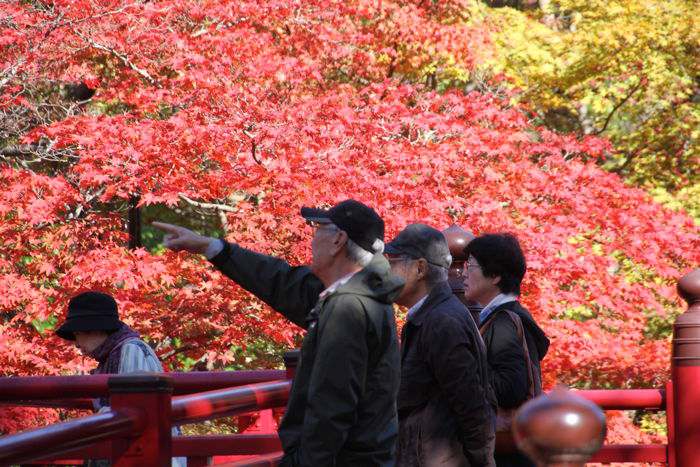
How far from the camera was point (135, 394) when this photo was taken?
10.7 feet

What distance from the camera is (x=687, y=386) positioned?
542 cm

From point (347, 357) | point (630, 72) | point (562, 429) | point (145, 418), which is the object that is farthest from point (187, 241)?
point (630, 72)

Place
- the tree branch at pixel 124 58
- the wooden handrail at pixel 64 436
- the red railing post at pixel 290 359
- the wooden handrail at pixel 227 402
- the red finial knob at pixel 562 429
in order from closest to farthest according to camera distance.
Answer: the red finial knob at pixel 562 429, the wooden handrail at pixel 64 436, the wooden handrail at pixel 227 402, the red railing post at pixel 290 359, the tree branch at pixel 124 58

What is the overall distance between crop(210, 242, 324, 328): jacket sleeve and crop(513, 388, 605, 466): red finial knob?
2383mm

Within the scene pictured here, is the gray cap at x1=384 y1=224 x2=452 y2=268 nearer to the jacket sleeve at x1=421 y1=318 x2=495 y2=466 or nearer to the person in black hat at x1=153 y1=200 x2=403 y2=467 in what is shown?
the jacket sleeve at x1=421 y1=318 x2=495 y2=466

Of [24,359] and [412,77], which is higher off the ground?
[412,77]

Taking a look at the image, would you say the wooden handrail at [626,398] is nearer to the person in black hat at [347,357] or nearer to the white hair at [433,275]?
the white hair at [433,275]

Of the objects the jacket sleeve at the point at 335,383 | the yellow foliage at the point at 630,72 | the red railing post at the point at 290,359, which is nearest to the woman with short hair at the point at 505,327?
the red railing post at the point at 290,359

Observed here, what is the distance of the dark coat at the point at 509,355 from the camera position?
4.05m

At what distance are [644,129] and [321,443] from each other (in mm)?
12394

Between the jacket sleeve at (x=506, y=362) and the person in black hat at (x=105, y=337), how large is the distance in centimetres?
157

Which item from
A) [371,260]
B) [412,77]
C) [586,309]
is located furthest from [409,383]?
[412,77]

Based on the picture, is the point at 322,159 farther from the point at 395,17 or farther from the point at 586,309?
the point at 586,309

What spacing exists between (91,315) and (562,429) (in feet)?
12.3
